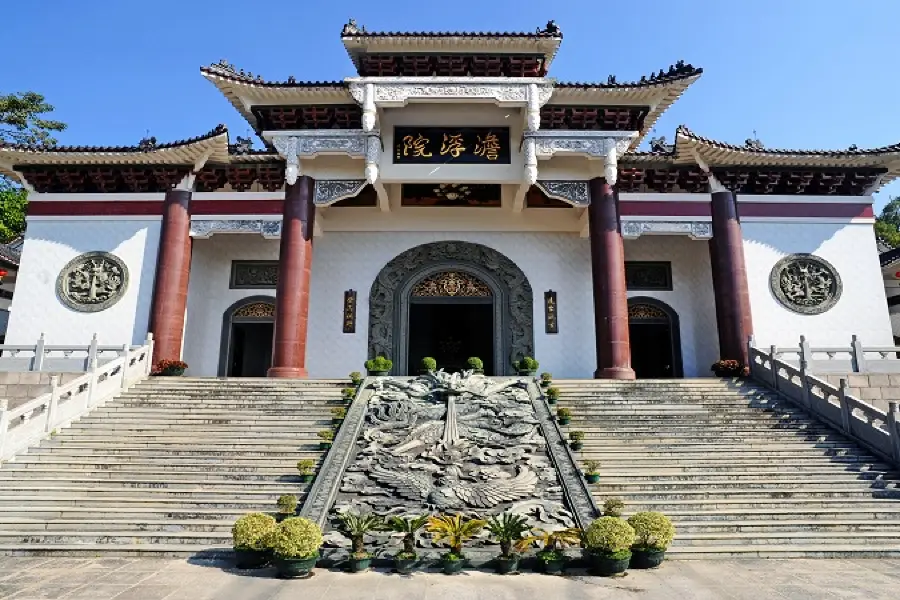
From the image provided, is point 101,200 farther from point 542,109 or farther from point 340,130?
point 542,109

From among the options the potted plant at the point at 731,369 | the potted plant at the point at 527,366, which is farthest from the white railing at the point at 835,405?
the potted plant at the point at 527,366

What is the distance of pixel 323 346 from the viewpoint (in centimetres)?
1773

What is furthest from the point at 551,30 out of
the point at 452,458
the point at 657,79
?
the point at 452,458

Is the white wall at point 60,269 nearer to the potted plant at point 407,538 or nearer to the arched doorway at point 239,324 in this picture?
the arched doorway at point 239,324

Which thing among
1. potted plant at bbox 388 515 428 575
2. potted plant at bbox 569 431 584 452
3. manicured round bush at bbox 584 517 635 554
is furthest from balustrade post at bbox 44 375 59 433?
manicured round bush at bbox 584 517 635 554

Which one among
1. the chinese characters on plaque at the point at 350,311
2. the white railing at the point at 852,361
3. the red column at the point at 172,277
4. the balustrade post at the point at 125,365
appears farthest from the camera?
the chinese characters on plaque at the point at 350,311

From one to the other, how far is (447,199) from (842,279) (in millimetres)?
11559

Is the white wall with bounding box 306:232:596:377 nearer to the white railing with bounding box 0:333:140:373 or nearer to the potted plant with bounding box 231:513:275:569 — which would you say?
the white railing with bounding box 0:333:140:373

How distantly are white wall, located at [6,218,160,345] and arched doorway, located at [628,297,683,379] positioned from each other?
14342 mm

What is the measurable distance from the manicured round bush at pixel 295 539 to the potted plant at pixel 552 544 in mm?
2411

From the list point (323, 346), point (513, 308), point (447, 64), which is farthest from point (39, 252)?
point (513, 308)

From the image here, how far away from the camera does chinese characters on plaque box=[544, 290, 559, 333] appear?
17750mm

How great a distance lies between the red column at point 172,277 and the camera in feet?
50.4

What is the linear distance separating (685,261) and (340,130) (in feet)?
37.5
